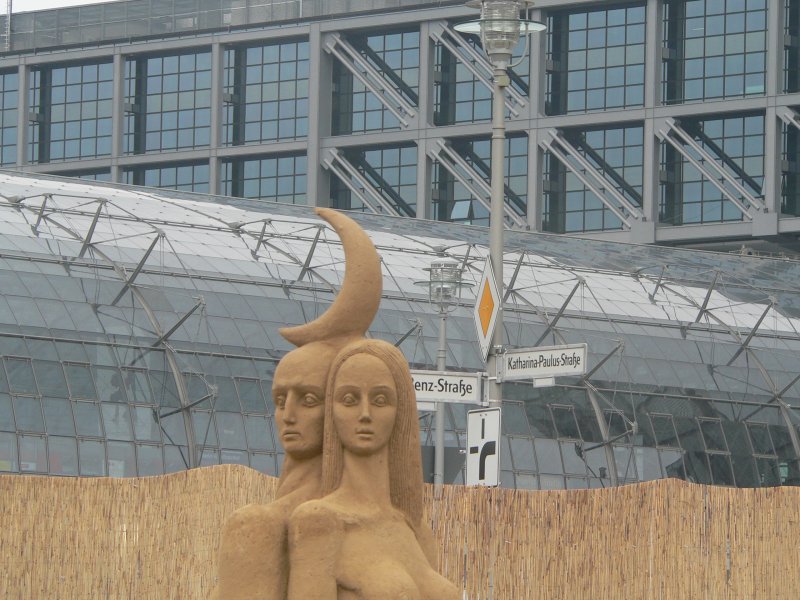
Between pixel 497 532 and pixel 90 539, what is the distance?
12.1 ft

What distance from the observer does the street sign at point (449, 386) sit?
17.3 metres

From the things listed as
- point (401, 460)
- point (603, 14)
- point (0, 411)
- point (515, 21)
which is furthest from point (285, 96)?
point (401, 460)

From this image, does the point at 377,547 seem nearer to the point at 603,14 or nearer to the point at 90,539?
the point at 90,539

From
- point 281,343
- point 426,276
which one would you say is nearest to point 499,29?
point 281,343

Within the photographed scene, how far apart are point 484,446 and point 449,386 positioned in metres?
0.79

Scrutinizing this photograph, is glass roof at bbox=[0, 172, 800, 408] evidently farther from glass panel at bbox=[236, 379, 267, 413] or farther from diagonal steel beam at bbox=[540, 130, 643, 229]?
diagonal steel beam at bbox=[540, 130, 643, 229]

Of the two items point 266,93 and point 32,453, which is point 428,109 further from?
point 32,453

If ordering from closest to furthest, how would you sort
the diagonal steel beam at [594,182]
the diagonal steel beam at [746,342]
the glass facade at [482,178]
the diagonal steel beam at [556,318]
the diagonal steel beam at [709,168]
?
the diagonal steel beam at [556,318] < the diagonal steel beam at [746,342] < the diagonal steel beam at [709,168] < the diagonal steel beam at [594,182] < the glass facade at [482,178]

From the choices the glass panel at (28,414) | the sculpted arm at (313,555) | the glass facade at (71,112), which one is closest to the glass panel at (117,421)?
the glass panel at (28,414)

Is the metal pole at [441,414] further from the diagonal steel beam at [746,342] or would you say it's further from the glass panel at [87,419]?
the diagonal steel beam at [746,342]

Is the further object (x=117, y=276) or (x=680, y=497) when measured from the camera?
(x=117, y=276)

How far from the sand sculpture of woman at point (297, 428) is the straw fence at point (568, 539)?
20.3 feet

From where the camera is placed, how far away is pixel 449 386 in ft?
56.9

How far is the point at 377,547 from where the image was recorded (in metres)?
9.31
